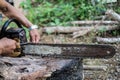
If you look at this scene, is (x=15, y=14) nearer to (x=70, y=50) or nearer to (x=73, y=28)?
(x=70, y=50)

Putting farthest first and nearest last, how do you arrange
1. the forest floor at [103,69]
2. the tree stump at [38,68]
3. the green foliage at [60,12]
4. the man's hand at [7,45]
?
the green foliage at [60,12] < the forest floor at [103,69] < the man's hand at [7,45] < the tree stump at [38,68]

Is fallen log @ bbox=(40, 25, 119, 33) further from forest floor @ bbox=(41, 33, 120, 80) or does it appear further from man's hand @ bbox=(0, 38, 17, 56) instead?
man's hand @ bbox=(0, 38, 17, 56)

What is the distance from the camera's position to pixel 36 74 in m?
A: 2.03

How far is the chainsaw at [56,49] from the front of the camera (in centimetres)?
217

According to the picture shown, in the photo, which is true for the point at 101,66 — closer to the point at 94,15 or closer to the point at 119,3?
the point at 94,15

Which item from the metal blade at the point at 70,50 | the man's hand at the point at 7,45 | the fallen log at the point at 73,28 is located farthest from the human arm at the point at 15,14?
the fallen log at the point at 73,28

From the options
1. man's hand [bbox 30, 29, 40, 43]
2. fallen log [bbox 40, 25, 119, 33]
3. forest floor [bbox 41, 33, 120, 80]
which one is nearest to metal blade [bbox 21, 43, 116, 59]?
man's hand [bbox 30, 29, 40, 43]

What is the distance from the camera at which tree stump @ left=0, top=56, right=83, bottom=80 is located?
79.4 inches

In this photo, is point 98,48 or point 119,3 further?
point 119,3

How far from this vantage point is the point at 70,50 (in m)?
2.22

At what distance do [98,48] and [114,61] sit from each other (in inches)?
72.3

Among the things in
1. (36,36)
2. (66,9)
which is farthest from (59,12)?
(36,36)

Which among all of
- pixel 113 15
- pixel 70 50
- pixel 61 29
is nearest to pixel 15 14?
pixel 70 50

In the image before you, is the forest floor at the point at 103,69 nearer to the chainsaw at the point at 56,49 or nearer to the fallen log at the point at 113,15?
the fallen log at the point at 113,15
